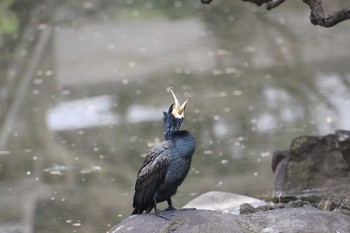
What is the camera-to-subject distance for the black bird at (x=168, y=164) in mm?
5285

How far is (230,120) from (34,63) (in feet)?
14.1

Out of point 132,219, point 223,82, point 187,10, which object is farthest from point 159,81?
point 132,219

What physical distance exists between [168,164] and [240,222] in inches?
21.8

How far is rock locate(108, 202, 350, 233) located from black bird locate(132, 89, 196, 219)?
10 cm

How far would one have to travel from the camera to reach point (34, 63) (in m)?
13.6

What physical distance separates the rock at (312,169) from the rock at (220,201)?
0.96ft

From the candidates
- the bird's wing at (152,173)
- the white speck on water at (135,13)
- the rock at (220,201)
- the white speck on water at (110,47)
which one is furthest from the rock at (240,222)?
the white speck on water at (135,13)

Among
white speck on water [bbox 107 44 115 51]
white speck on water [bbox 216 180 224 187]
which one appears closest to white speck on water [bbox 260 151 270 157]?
white speck on water [bbox 216 180 224 187]

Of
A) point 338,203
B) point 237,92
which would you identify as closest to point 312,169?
point 338,203

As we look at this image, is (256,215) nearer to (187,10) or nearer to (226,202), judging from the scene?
(226,202)

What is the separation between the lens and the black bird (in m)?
5.29

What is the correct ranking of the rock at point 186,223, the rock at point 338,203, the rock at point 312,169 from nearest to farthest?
the rock at point 186,223
the rock at point 338,203
the rock at point 312,169

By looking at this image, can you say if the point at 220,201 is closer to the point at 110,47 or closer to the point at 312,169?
the point at 312,169

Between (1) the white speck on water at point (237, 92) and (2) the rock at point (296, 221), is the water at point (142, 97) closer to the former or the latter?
(1) the white speck on water at point (237, 92)
